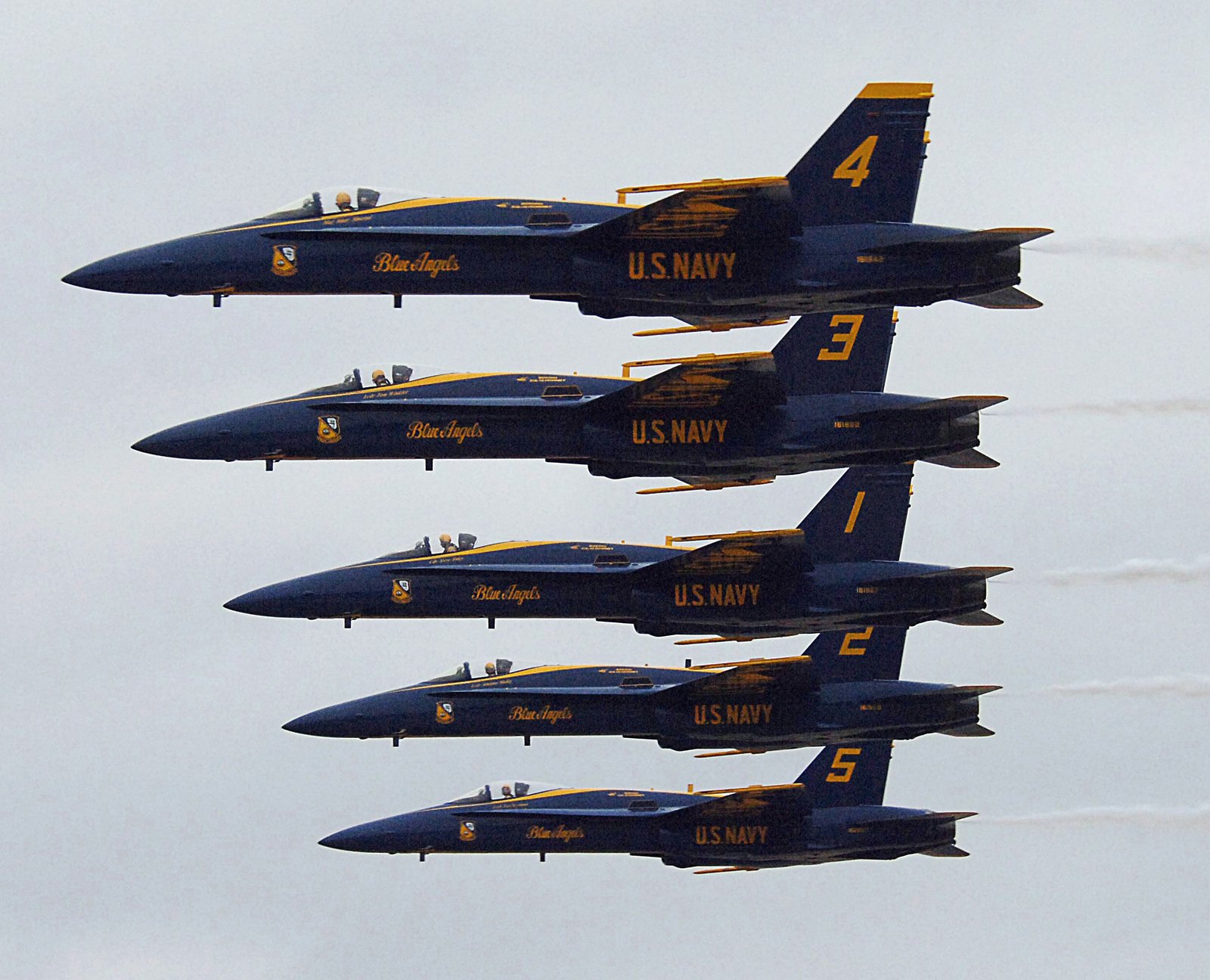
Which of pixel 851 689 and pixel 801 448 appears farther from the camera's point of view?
pixel 851 689

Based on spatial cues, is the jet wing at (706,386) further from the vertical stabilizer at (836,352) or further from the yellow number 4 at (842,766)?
the yellow number 4 at (842,766)

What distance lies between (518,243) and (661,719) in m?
14.4

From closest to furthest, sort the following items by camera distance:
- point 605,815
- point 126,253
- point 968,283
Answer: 1. point 968,283
2. point 126,253
3. point 605,815

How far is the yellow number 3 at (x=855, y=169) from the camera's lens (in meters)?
59.0

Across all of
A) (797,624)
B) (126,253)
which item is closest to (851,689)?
(797,624)

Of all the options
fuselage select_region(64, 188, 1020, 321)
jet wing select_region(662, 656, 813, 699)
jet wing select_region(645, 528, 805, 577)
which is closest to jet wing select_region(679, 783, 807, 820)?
jet wing select_region(662, 656, 813, 699)

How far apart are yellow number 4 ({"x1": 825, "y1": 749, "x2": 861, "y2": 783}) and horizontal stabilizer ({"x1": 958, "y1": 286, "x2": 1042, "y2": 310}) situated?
1581 cm

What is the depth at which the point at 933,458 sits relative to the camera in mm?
62219

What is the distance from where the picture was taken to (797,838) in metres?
70.1

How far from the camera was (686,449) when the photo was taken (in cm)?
6116

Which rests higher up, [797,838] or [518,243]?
[518,243]

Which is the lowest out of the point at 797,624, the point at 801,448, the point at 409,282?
the point at 797,624

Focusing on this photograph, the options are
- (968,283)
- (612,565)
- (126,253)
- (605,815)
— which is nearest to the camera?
(968,283)

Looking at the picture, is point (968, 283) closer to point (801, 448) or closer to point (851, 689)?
point (801, 448)
